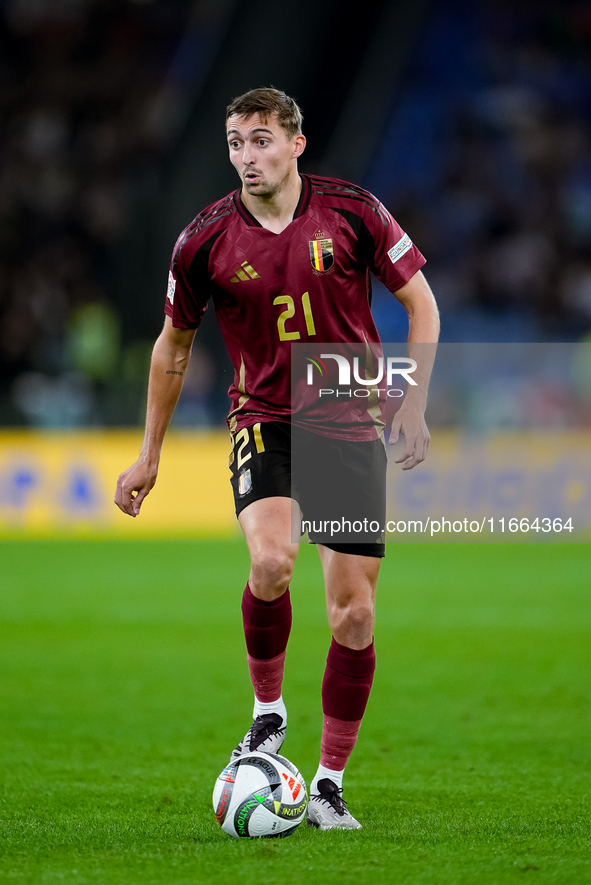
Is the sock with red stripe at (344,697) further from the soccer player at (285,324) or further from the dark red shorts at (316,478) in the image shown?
the dark red shorts at (316,478)

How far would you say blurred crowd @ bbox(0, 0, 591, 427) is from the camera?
14281 mm

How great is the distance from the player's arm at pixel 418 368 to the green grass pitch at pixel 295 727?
4.07 ft

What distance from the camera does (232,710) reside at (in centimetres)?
572

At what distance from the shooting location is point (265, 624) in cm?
390

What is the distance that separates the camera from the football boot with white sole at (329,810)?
3.75m

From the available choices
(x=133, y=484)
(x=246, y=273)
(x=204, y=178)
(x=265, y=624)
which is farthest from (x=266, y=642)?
(x=204, y=178)

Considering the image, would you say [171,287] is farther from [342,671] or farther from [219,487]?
[219,487]

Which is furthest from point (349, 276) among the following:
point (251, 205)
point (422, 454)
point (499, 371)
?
point (499, 371)

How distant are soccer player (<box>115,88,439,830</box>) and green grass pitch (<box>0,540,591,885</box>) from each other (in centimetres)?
44

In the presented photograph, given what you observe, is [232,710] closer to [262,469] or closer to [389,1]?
[262,469]

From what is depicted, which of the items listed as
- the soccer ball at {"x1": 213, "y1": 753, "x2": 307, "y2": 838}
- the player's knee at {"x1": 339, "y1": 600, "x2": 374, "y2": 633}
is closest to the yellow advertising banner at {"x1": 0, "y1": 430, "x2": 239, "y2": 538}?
the player's knee at {"x1": 339, "y1": 600, "x2": 374, "y2": 633}

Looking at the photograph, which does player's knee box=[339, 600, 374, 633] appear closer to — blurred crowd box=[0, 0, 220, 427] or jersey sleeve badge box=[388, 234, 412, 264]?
jersey sleeve badge box=[388, 234, 412, 264]

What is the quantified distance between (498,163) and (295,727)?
570 inches

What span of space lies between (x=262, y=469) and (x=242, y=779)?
1016mm
